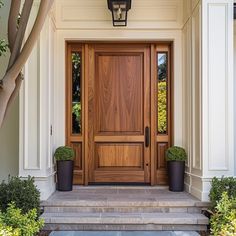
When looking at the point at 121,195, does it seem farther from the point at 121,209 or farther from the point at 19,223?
the point at 19,223

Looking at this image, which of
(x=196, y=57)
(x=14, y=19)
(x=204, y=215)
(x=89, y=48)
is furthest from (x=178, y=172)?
(x=14, y=19)

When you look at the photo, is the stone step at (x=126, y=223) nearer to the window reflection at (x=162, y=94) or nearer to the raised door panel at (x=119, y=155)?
the raised door panel at (x=119, y=155)

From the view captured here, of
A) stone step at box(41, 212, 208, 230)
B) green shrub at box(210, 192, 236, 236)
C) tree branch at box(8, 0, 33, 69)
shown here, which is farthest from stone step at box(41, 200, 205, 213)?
tree branch at box(8, 0, 33, 69)

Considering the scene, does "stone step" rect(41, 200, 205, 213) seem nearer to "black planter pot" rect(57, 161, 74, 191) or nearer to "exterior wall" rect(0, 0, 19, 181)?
"black planter pot" rect(57, 161, 74, 191)

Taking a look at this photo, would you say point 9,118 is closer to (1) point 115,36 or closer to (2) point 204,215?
(1) point 115,36

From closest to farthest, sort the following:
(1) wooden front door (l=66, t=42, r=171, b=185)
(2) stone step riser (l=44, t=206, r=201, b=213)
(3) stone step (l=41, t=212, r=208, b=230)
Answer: (3) stone step (l=41, t=212, r=208, b=230)
(2) stone step riser (l=44, t=206, r=201, b=213)
(1) wooden front door (l=66, t=42, r=171, b=185)

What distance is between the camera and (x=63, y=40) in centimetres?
559

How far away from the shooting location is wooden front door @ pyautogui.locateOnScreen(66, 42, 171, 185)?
18.9 feet

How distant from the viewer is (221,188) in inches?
164

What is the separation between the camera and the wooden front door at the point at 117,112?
18.9ft

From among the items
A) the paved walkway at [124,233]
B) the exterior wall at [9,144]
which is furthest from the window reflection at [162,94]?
the exterior wall at [9,144]

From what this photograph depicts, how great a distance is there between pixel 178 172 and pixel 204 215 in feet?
3.08

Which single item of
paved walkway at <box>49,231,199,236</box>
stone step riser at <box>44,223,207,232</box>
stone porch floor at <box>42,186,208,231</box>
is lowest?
paved walkway at <box>49,231,199,236</box>

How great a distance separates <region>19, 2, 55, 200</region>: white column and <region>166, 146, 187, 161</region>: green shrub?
175 cm
